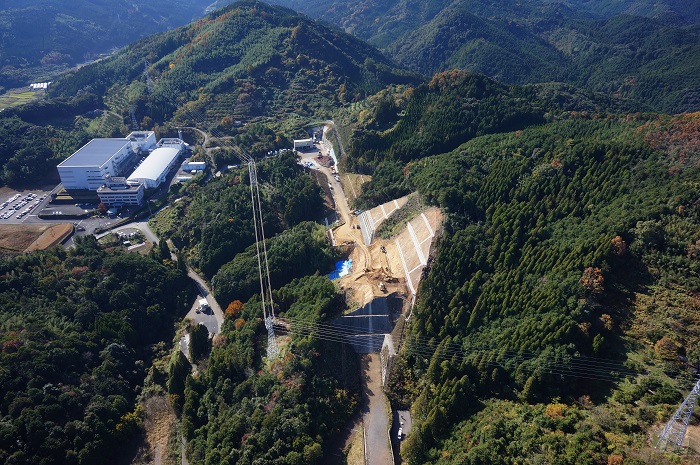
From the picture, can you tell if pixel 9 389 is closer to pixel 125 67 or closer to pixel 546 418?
pixel 546 418

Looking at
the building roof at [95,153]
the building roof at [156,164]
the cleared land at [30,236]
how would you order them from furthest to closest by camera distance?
the building roof at [156,164]
the building roof at [95,153]
the cleared land at [30,236]

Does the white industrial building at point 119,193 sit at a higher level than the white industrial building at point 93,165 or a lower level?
lower

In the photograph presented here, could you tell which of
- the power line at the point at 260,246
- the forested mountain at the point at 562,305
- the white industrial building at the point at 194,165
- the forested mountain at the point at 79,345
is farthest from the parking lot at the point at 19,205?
the forested mountain at the point at 562,305

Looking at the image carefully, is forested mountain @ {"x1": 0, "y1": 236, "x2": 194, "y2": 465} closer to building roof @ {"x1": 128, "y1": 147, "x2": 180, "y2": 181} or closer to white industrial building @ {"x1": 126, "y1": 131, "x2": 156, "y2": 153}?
building roof @ {"x1": 128, "y1": 147, "x2": 180, "y2": 181}

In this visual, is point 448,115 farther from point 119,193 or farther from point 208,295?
point 119,193

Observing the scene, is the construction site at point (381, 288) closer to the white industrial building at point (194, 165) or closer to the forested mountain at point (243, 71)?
the white industrial building at point (194, 165)

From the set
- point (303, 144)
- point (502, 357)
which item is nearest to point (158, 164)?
point (303, 144)
